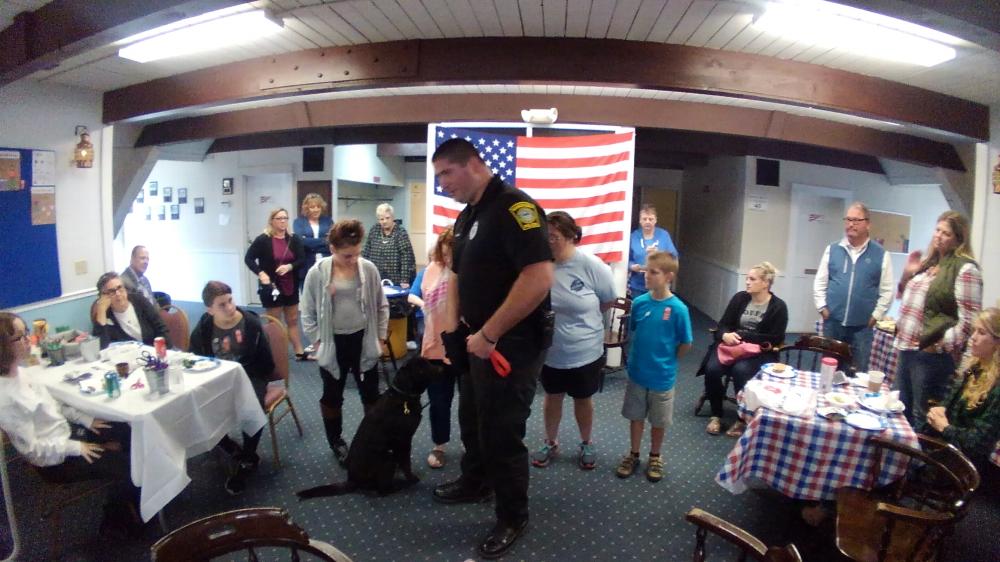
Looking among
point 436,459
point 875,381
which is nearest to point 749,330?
point 875,381

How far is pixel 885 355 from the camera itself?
3.51 metres

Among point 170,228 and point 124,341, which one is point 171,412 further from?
point 170,228

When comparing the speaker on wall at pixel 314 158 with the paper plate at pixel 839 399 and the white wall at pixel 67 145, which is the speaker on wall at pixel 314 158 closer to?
the white wall at pixel 67 145

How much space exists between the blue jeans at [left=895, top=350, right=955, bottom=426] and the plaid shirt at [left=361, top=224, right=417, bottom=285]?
3.76 metres

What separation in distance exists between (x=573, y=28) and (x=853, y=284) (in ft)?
8.63

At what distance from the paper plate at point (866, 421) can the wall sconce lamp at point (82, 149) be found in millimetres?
5124

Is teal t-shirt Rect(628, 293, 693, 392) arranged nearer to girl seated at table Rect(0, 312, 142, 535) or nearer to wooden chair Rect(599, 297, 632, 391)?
wooden chair Rect(599, 297, 632, 391)

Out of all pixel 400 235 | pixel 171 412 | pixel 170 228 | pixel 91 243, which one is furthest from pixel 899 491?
pixel 170 228

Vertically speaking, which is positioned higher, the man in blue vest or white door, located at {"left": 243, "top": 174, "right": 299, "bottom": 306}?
white door, located at {"left": 243, "top": 174, "right": 299, "bottom": 306}

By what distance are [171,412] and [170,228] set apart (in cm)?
641

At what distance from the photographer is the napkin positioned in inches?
83.7

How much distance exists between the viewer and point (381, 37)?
104 inches

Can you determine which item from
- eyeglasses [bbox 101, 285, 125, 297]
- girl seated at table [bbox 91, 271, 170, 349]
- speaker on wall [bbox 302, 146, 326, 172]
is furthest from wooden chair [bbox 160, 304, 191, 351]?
speaker on wall [bbox 302, 146, 326, 172]

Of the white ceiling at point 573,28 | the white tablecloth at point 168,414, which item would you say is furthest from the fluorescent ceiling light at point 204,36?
the white tablecloth at point 168,414
